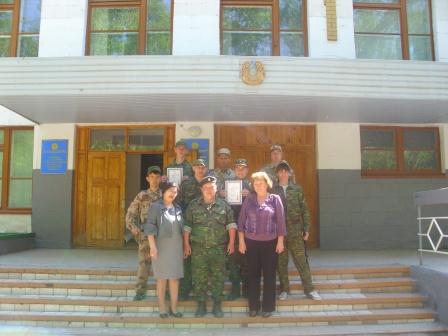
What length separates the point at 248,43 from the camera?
28.7ft

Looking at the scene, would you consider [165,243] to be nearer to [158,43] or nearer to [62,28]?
[158,43]

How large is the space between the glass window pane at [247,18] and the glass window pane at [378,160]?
330cm

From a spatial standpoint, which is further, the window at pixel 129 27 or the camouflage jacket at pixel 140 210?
the window at pixel 129 27

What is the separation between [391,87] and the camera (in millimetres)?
6777

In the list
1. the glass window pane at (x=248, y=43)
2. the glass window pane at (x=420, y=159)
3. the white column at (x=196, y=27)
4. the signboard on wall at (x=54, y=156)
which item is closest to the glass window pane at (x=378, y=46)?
the glass window pane at (x=248, y=43)

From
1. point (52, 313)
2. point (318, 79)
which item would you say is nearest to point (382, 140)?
point (318, 79)

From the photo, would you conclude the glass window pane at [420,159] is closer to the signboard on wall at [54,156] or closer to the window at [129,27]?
the window at [129,27]

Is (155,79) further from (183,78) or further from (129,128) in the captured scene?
(129,128)

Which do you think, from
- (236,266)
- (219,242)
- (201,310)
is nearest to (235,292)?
(236,266)

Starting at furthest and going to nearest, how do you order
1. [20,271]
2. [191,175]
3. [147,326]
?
[20,271] → [191,175] → [147,326]

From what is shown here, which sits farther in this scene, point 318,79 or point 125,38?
point 125,38

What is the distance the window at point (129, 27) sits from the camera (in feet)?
29.0

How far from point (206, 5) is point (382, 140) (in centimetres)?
452

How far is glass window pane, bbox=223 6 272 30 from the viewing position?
8.80m
